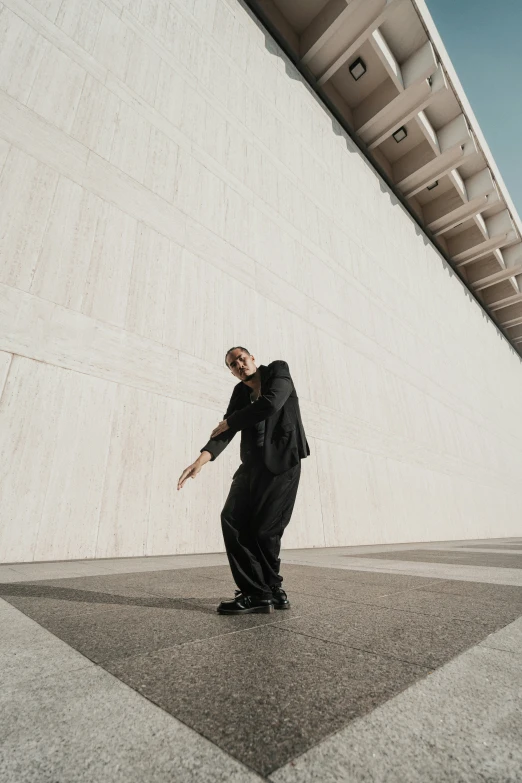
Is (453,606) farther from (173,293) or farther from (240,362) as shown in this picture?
(173,293)

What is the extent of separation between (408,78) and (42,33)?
1346cm

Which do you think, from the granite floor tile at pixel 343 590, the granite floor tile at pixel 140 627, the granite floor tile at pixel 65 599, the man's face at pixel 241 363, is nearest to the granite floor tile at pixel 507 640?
the granite floor tile at pixel 343 590

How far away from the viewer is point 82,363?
5.36 metres

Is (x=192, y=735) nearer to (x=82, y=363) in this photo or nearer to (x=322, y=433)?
(x=82, y=363)

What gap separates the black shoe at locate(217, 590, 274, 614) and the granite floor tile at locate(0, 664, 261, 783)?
1112 millimetres

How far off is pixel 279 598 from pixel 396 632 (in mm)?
769

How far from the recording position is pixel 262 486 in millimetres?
2418

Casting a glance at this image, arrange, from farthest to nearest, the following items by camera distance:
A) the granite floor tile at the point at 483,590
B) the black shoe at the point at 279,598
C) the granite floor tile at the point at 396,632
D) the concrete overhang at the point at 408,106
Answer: the concrete overhang at the point at 408,106 < the granite floor tile at the point at 483,590 < the black shoe at the point at 279,598 < the granite floor tile at the point at 396,632

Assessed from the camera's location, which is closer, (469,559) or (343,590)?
(343,590)

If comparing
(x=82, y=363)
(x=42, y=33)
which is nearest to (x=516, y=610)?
(x=82, y=363)

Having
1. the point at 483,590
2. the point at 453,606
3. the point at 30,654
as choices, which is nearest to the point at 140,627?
the point at 30,654

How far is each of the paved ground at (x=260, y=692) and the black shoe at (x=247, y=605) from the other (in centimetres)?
6

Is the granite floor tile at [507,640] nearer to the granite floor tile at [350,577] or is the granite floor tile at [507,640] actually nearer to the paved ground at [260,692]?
the paved ground at [260,692]

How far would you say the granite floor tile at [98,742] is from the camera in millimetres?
750
